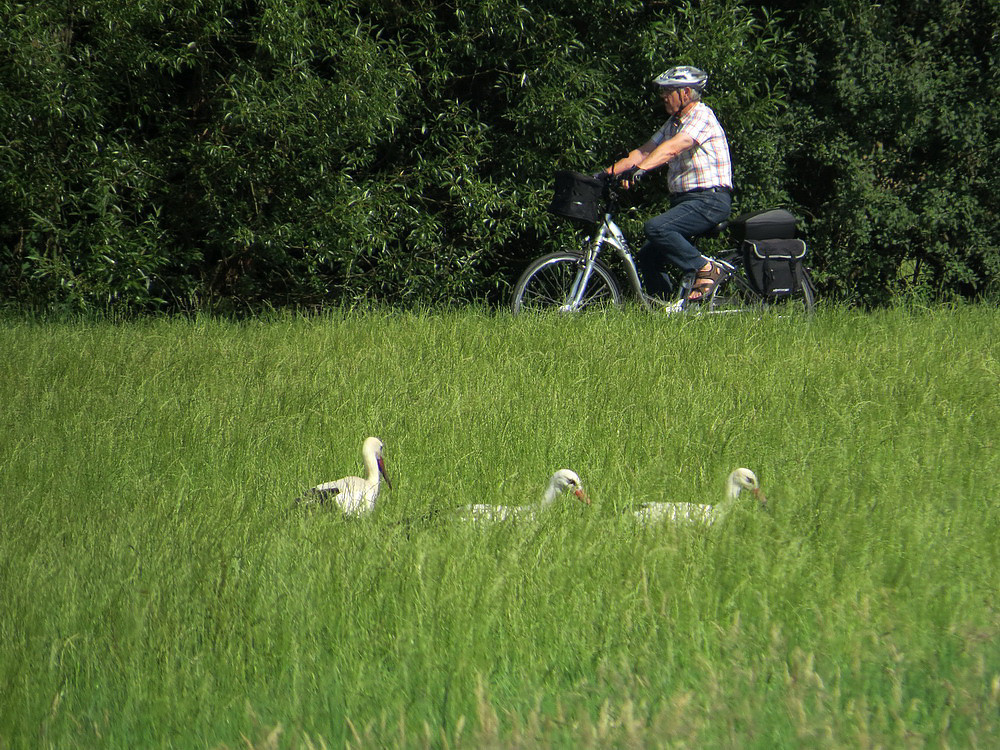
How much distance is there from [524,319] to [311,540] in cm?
443

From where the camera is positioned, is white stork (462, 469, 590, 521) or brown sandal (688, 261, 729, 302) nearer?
white stork (462, 469, 590, 521)

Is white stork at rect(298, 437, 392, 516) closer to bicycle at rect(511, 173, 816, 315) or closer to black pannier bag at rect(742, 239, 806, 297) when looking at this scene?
bicycle at rect(511, 173, 816, 315)

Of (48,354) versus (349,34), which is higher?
(349,34)

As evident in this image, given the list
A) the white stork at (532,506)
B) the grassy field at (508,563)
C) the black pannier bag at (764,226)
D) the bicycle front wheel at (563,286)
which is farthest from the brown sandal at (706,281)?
the white stork at (532,506)

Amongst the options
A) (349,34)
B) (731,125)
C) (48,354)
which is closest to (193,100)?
(349,34)

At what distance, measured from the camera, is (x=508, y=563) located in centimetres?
371

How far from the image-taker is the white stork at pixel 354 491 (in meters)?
4.42

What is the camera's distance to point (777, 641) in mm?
3053

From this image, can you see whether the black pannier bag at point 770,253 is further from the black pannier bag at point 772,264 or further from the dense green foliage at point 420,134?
the dense green foliage at point 420,134

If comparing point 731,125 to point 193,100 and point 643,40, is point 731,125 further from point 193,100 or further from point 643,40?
point 193,100

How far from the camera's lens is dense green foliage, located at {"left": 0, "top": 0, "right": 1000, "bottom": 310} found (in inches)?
396

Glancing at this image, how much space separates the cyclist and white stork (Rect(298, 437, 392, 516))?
4.09m

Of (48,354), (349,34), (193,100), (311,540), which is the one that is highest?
(349,34)

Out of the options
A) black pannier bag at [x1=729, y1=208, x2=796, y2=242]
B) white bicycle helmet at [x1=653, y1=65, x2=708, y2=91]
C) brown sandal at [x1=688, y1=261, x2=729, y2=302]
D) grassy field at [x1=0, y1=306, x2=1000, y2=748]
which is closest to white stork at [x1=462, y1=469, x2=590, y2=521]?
grassy field at [x1=0, y1=306, x2=1000, y2=748]
